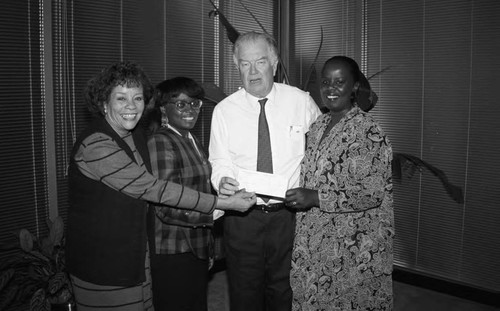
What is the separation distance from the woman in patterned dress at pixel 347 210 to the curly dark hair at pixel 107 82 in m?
0.92

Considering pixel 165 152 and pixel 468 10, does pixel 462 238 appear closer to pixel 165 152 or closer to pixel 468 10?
pixel 468 10

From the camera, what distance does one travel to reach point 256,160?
2525 millimetres

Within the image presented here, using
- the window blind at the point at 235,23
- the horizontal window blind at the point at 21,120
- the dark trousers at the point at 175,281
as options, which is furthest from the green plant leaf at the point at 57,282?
the window blind at the point at 235,23

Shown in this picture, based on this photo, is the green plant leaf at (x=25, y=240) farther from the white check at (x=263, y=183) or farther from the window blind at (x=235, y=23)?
the window blind at (x=235, y=23)

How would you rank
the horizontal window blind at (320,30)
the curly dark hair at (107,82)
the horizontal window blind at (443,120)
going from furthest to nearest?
the horizontal window blind at (320,30) → the horizontal window blind at (443,120) → the curly dark hair at (107,82)

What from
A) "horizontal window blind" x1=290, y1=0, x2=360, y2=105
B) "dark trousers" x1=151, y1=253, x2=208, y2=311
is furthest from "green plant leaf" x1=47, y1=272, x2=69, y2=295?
"horizontal window blind" x1=290, y1=0, x2=360, y2=105

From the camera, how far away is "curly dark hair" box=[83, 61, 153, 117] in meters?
1.93

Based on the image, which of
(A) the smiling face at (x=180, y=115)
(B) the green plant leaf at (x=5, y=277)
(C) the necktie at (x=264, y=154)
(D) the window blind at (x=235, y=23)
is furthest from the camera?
(D) the window blind at (x=235, y=23)

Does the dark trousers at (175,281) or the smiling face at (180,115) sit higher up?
the smiling face at (180,115)

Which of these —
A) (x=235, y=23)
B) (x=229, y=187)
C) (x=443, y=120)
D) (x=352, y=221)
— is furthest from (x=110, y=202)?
(x=235, y=23)

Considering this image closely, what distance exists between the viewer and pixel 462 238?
12.0 feet

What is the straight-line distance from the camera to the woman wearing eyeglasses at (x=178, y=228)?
2.21 m

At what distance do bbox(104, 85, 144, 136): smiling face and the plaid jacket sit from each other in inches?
11.3

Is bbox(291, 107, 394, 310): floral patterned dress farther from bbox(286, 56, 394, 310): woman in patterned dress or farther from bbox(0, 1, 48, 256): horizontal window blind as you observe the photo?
bbox(0, 1, 48, 256): horizontal window blind
